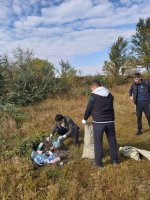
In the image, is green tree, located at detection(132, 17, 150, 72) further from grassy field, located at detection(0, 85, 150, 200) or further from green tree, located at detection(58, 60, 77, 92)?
grassy field, located at detection(0, 85, 150, 200)

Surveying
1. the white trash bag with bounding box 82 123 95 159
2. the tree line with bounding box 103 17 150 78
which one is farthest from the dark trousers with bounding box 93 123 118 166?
the tree line with bounding box 103 17 150 78

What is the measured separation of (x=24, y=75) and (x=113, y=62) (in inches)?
592

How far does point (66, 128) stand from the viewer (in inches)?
356

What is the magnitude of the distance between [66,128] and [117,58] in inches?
865

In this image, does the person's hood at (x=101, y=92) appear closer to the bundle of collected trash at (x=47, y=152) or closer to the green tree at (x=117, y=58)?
the bundle of collected trash at (x=47, y=152)

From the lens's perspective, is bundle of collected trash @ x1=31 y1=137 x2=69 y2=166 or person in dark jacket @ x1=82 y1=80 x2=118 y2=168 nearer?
person in dark jacket @ x1=82 y1=80 x2=118 y2=168

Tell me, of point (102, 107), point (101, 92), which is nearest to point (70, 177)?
point (102, 107)

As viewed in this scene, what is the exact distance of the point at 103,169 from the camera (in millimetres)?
6660

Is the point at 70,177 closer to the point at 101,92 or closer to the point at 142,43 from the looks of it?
the point at 101,92

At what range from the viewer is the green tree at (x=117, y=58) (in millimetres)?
29891

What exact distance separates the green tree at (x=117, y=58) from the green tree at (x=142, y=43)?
3.54 feet

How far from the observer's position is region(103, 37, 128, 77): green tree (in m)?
29.9

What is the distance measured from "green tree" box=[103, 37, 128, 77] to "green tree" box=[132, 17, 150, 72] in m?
1.08

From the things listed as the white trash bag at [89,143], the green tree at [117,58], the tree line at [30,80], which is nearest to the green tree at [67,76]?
the tree line at [30,80]
